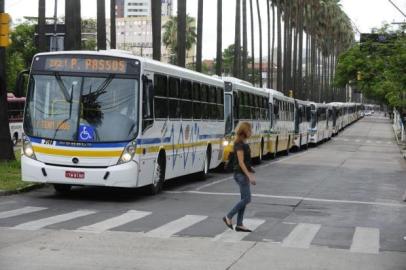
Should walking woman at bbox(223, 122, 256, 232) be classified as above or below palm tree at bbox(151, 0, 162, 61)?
below

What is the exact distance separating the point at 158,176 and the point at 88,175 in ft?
8.58

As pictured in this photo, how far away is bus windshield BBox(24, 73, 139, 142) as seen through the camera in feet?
56.1

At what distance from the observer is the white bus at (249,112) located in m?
28.1

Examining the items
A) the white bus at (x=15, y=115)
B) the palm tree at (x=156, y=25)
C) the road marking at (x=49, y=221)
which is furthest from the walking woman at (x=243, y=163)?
the white bus at (x=15, y=115)

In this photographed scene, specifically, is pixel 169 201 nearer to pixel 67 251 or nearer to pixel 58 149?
pixel 58 149

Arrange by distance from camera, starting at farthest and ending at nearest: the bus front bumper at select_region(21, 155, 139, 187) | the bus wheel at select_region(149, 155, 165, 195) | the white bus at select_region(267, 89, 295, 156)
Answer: the white bus at select_region(267, 89, 295, 156) → the bus wheel at select_region(149, 155, 165, 195) → the bus front bumper at select_region(21, 155, 139, 187)

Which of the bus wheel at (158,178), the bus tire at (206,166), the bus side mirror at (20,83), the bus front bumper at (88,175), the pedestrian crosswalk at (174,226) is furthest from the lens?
the bus tire at (206,166)

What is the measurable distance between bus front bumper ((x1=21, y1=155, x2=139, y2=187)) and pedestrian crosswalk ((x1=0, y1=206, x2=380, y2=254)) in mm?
1284

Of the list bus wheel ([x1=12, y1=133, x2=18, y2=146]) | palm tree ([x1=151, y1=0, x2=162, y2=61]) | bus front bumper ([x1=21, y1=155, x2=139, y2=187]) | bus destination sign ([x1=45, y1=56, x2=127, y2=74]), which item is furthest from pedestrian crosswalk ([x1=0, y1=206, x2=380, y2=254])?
bus wheel ([x1=12, y1=133, x2=18, y2=146])

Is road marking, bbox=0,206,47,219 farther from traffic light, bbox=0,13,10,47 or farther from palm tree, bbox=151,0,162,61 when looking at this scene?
palm tree, bbox=151,0,162,61

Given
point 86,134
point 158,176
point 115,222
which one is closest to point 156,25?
point 158,176

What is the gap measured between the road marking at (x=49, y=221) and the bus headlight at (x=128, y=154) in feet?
6.08

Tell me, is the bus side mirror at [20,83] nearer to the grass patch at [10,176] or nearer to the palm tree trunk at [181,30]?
the grass patch at [10,176]

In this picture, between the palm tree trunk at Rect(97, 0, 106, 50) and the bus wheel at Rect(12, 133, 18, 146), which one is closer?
the palm tree trunk at Rect(97, 0, 106, 50)
